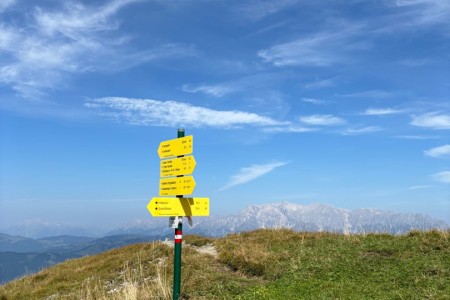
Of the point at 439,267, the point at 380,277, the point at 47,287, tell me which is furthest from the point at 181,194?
the point at 47,287

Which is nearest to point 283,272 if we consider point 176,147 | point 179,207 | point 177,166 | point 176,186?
point 179,207

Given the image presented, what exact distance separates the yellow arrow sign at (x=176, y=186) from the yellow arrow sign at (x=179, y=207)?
0.76 ft

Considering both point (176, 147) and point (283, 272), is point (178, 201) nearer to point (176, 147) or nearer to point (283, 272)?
point (176, 147)

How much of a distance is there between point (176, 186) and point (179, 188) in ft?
0.56

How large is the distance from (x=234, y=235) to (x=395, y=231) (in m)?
7.97

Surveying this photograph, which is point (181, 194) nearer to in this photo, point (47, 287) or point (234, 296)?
point (234, 296)

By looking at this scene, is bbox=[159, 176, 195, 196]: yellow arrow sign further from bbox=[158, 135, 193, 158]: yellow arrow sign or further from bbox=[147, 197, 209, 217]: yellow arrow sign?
bbox=[158, 135, 193, 158]: yellow arrow sign

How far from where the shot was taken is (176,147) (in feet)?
33.6

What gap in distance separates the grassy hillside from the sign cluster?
9.04 ft

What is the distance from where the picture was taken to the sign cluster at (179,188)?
31.9ft

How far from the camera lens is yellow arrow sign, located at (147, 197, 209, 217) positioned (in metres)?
9.93

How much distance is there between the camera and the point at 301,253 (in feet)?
48.9

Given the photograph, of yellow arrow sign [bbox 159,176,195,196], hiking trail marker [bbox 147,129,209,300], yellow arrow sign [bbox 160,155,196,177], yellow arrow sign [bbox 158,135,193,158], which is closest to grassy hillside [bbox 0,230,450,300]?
hiking trail marker [bbox 147,129,209,300]

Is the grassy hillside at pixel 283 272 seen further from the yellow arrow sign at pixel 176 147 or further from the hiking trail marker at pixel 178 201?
the yellow arrow sign at pixel 176 147
